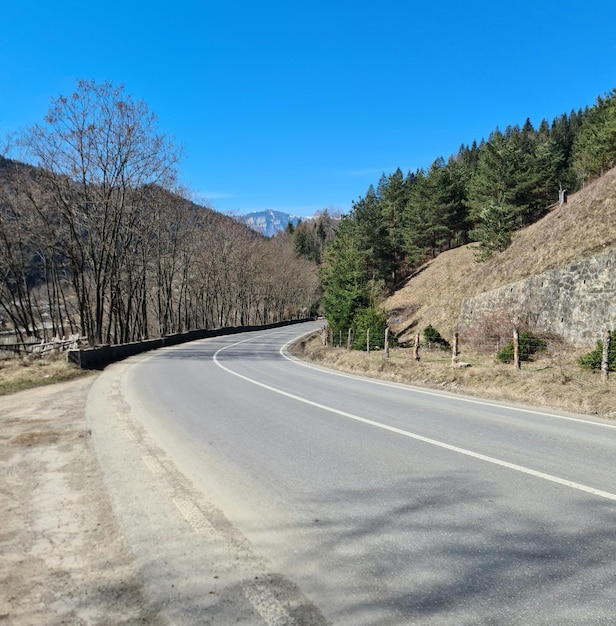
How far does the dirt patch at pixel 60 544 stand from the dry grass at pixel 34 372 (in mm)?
8041

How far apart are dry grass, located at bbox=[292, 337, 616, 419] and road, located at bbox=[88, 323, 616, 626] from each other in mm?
1514

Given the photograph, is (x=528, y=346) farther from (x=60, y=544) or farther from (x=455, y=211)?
(x=455, y=211)

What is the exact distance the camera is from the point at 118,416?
9352 mm

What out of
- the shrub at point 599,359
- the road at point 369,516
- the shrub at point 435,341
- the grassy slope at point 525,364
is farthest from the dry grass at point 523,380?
the shrub at point 435,341

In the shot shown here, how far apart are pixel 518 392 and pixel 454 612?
966 cm

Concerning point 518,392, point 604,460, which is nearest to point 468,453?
point 604,460

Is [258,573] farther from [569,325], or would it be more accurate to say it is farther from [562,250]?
[562,250]

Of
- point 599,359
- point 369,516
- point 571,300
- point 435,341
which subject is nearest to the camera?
point 369,516

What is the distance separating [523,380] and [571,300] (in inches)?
396

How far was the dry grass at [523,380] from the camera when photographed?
32.9 feet

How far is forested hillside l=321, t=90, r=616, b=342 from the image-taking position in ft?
124

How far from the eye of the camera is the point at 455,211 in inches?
2421

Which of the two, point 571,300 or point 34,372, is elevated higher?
point 571,300

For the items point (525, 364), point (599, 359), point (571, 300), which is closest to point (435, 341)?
point (571, 300)
